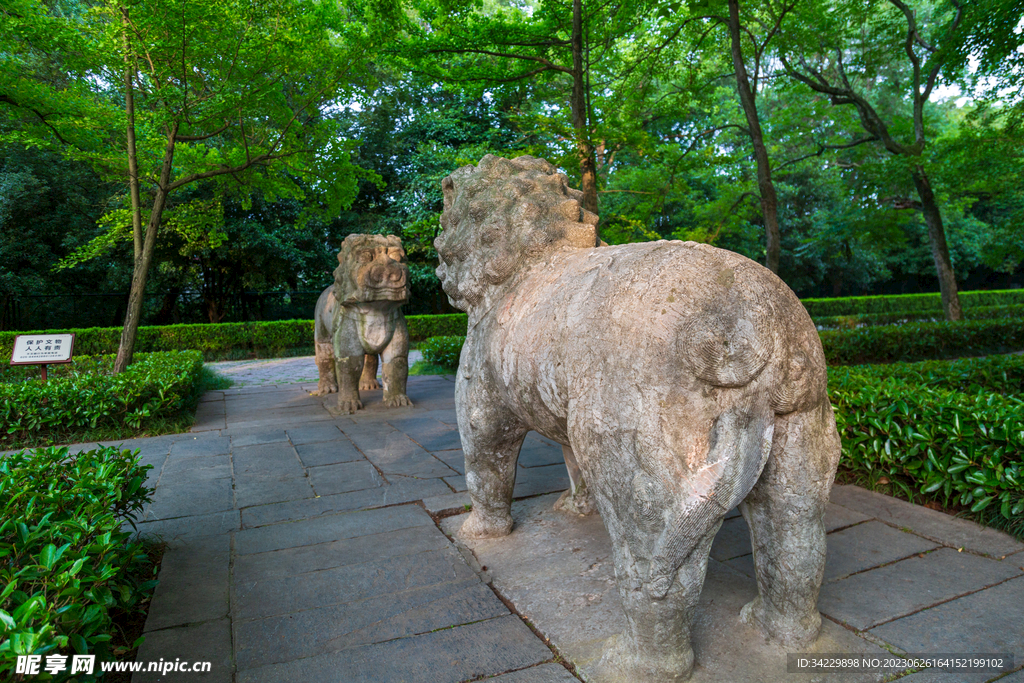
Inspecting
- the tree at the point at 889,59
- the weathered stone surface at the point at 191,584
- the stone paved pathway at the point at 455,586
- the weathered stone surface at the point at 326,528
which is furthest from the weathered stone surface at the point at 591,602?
the tree at the point at 889,59

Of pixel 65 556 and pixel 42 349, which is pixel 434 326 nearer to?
pixel 42 349

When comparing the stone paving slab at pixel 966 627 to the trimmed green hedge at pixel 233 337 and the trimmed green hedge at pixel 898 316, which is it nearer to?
the trimmed green hedge at pixel 898 316

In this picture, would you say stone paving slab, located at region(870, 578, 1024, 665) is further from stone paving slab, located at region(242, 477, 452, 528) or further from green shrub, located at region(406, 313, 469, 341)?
green shrub, located at region(406, 313, 469, 341)

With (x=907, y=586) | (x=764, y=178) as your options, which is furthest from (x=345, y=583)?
(x=764, y=178)

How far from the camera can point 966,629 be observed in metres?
2.08

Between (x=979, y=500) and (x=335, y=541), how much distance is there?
3314 mm

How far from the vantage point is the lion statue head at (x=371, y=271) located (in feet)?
20.1

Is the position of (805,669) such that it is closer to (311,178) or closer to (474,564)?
(474,564)

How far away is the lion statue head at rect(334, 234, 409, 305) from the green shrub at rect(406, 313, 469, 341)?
896cm

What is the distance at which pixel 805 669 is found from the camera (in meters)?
1.88

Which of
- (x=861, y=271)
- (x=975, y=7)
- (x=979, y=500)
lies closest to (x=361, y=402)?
(x=979, y=500)

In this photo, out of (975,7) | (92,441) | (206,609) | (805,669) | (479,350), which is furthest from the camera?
(975,7)

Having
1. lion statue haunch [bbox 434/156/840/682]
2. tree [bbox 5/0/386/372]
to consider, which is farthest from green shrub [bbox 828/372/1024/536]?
tree [bbox 5/0/386/372]

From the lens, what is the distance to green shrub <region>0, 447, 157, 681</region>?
1562 mm
